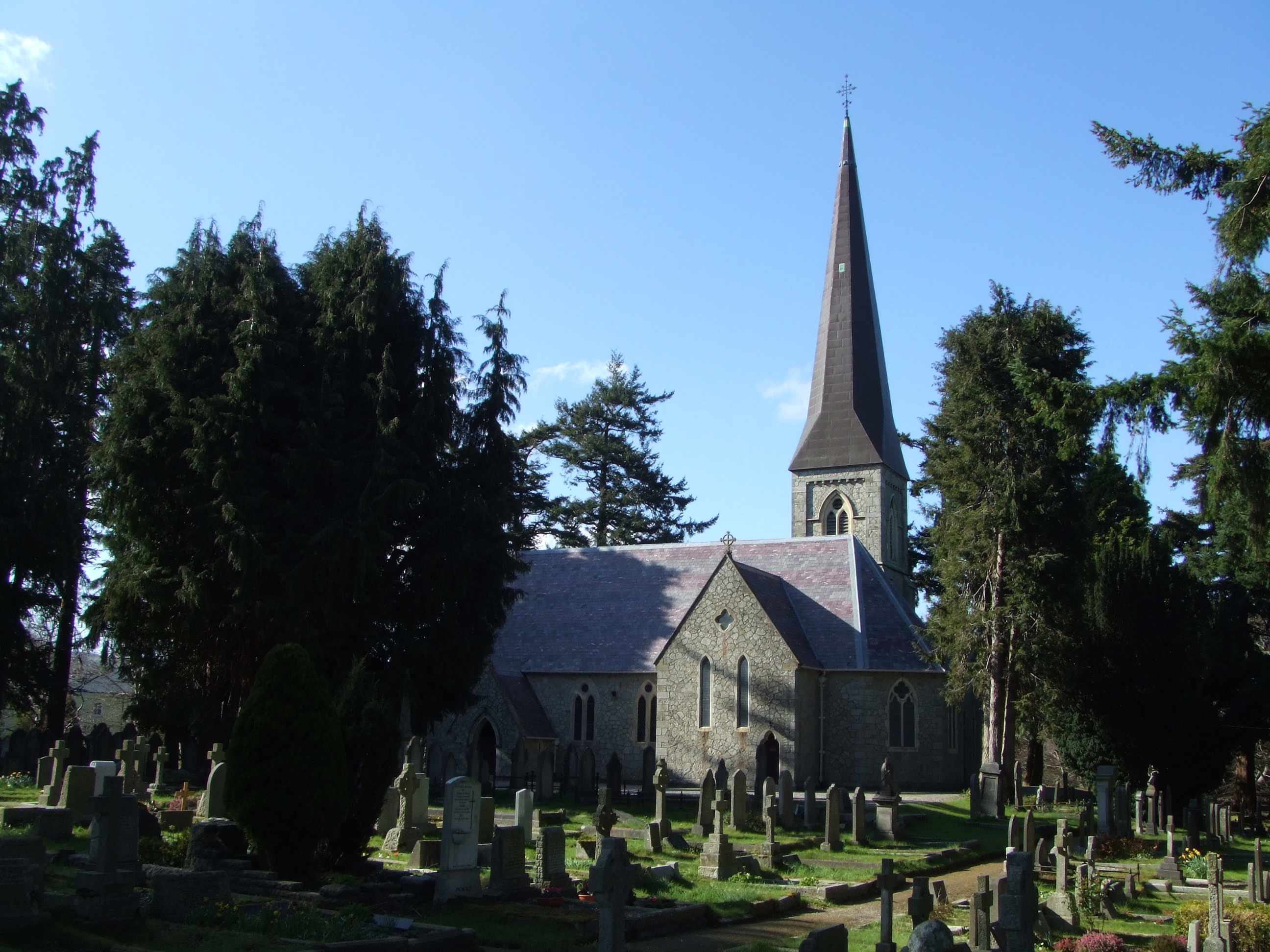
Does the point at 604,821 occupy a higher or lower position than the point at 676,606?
lower

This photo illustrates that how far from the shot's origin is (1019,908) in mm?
9133

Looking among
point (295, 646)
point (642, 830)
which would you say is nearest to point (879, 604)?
point (642, 830)

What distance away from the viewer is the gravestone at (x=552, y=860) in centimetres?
1442

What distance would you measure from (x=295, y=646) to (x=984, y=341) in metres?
21.2

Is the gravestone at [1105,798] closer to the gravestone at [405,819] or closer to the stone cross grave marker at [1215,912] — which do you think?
the stone cross grave marker at [1215,912]

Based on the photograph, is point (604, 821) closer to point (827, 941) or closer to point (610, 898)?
point (610, 898)

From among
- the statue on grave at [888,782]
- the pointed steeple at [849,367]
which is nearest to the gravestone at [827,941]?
the statue on grave at [888,782]

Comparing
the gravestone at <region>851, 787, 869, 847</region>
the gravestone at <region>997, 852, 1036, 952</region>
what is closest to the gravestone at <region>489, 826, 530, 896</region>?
the gravestone at <region>997, 852, 1036, 952</region>

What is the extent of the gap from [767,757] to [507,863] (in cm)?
1819

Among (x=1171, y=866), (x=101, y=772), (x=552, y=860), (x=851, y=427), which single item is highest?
(x=851, y=427)

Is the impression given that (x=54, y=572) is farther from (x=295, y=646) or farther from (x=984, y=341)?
(x=984, y=341)

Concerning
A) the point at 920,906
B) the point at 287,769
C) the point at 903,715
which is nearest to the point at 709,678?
the point at 903,715

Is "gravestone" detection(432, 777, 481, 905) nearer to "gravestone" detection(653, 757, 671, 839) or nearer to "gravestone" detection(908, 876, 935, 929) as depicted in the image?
"gravestone" detection(908, 876, 935, 929)

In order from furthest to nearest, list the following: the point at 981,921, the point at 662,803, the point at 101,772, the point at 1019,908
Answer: the point at 662,803 → the point at 101,772 → the point at 981,921 → the point at 1019,908
